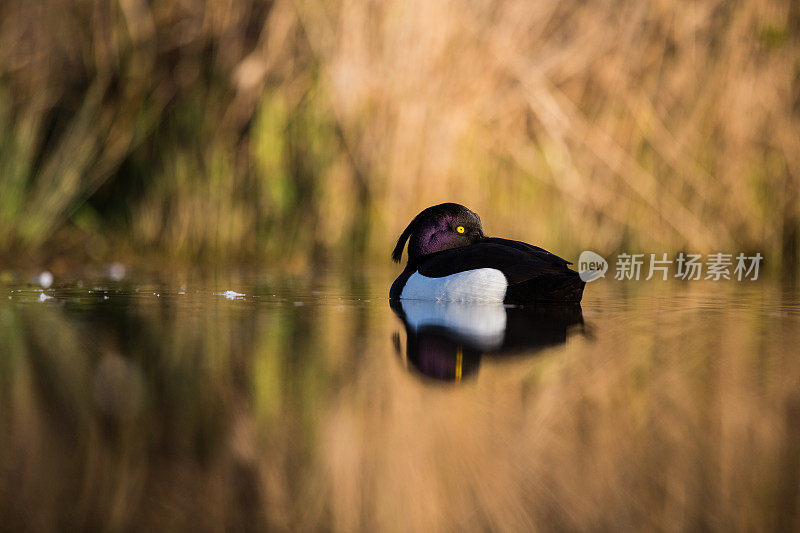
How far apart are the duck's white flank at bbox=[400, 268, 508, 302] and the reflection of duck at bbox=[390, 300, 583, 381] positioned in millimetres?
39

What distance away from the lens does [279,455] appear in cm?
172

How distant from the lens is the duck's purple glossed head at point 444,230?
5.19m

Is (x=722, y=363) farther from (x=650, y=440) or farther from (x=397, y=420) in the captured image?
(x=397, y=420)

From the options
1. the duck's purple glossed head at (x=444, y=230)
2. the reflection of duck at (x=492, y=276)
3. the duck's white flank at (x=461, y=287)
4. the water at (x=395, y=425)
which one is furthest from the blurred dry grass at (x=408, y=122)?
the water at (x=395, y=425)

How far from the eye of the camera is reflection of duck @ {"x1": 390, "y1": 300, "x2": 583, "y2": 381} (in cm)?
283

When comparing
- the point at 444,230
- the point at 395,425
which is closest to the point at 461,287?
the point at 444,230

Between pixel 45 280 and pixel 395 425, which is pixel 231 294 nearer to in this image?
pixel 45 280

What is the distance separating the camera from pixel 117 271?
588 cm

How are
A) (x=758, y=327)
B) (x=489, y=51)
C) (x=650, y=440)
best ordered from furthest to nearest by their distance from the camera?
(x=489, y=51) → (x=758, y=327) → (x=650, y=440)

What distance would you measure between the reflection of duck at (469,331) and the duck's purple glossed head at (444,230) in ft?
1.43

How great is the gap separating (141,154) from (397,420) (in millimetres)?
4915

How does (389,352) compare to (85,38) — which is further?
(85,38)

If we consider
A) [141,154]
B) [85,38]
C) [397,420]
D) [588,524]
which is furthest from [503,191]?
[588,524]

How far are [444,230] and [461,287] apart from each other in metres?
0.57
